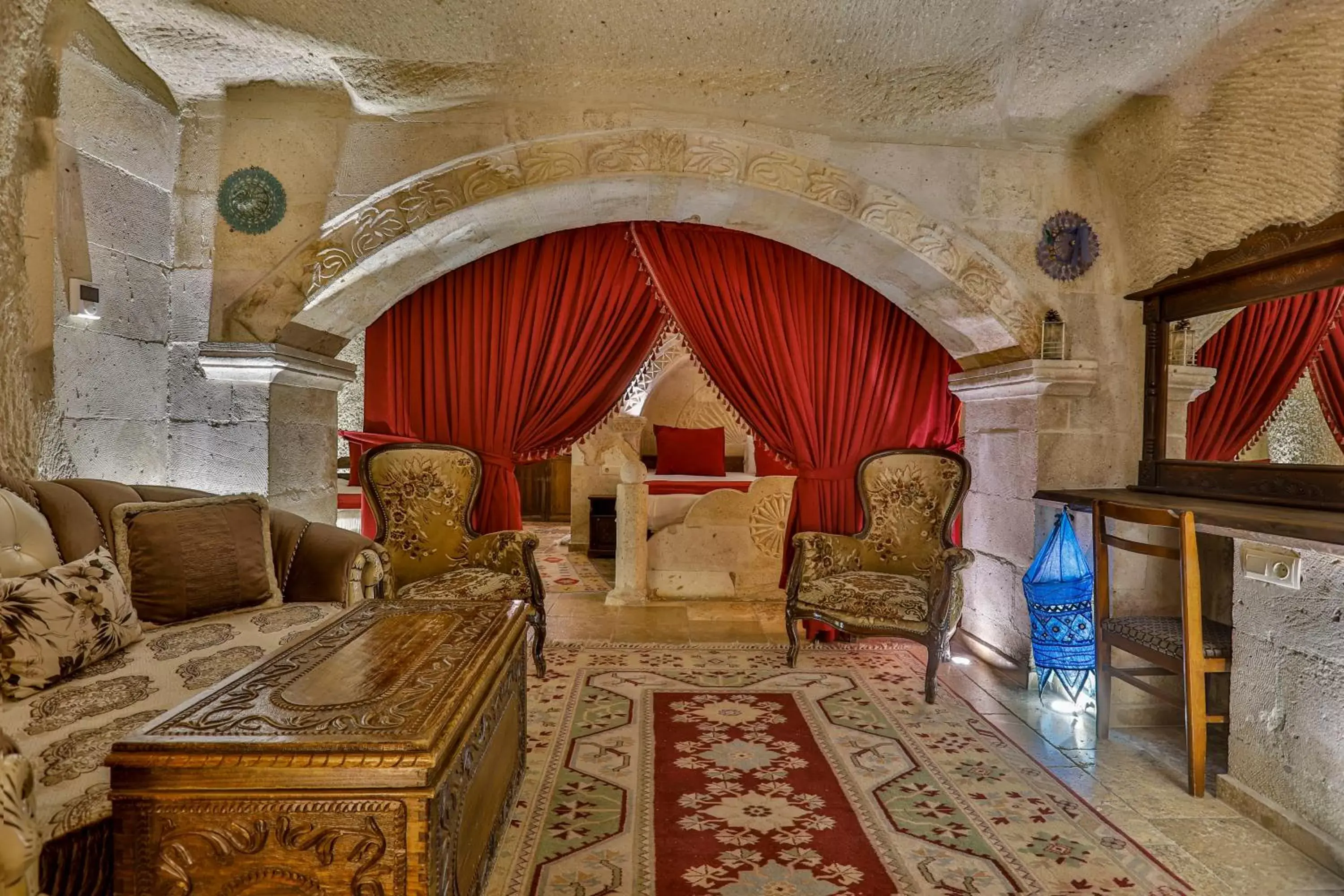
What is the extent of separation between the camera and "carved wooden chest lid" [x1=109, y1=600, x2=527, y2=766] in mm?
1207

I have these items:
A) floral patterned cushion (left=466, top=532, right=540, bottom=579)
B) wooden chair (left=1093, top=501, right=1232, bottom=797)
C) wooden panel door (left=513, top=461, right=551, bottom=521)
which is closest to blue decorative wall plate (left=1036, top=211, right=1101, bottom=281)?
wooden chair (left=1093, top=501, right=1232, bottom=797)

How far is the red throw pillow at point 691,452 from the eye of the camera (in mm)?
6688

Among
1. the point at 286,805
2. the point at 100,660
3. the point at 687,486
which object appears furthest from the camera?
the point at 687,486

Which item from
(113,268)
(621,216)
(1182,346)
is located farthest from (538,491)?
(1182,346)

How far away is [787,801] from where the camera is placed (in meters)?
2.12

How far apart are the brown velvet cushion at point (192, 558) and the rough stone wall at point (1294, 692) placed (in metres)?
3.35

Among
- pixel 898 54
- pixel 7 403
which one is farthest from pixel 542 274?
pixel 7 403

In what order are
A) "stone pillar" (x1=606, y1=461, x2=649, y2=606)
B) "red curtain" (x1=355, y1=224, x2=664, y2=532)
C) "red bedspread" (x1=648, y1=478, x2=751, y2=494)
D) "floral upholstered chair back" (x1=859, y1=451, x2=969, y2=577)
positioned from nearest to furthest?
"floral upholstered chair back" (x1=859, y1=451, x2=969, y2=577) → "red curtain" (x1=355, y1=224, x2=664, y2=532) → "stone pillar" (x1=606, y1=461, x2=649, y2=606) → "red bedspread" (x1=648, y1=478, x2=751, y2=494)

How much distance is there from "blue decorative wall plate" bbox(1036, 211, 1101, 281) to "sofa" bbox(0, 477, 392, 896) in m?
3.34

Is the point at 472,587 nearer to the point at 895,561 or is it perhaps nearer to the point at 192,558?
the point at 192,558

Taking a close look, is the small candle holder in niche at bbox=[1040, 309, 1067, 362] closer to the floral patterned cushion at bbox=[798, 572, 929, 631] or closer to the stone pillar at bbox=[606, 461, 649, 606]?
the floral patterned cushion at bbox=[798, 572, 929, 631]

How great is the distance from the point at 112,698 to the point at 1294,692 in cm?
324

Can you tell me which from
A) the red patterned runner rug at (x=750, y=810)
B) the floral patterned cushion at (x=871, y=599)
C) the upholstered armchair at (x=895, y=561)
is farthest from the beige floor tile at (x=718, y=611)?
the red patterned runner rug at (x=750, y=810)

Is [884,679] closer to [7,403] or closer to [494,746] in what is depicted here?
[494,746]
